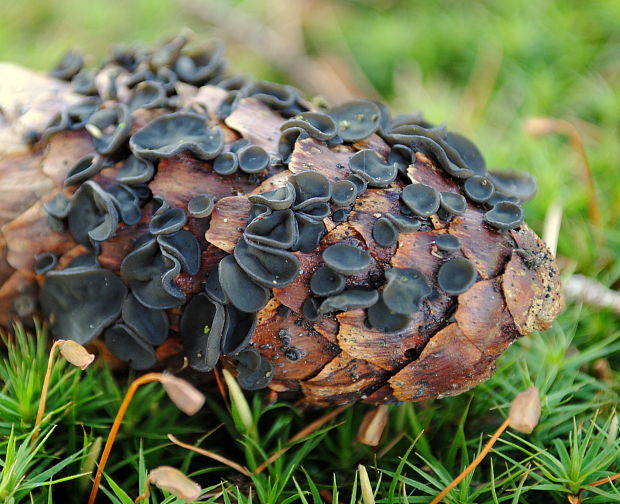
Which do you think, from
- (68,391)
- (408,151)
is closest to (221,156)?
(408,151)

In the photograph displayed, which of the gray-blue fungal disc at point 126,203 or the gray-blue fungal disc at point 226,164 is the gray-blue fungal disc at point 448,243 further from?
the gray-blue fungal disc at point 126,203

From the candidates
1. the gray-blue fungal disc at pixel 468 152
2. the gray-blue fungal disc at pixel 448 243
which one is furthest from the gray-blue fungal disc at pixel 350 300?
the gray-blue fungal disc at pixel 468 152

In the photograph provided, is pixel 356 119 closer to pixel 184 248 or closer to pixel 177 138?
pixel 177 138

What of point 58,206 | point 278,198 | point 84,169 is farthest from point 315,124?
point 58,206

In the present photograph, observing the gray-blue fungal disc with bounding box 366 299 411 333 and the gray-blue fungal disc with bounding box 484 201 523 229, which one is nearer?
the gray-blue fungal disc with bounding box 366 299 411 333

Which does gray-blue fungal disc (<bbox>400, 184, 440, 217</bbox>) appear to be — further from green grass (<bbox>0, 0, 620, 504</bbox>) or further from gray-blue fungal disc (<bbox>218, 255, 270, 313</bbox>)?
green grass (<bbox>0, 0, 620, 504</bbox>)

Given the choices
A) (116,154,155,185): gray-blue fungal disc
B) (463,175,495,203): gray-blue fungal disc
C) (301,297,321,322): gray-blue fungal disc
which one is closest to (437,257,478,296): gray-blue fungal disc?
(463,175,495,203): gray-blue fungal disc
